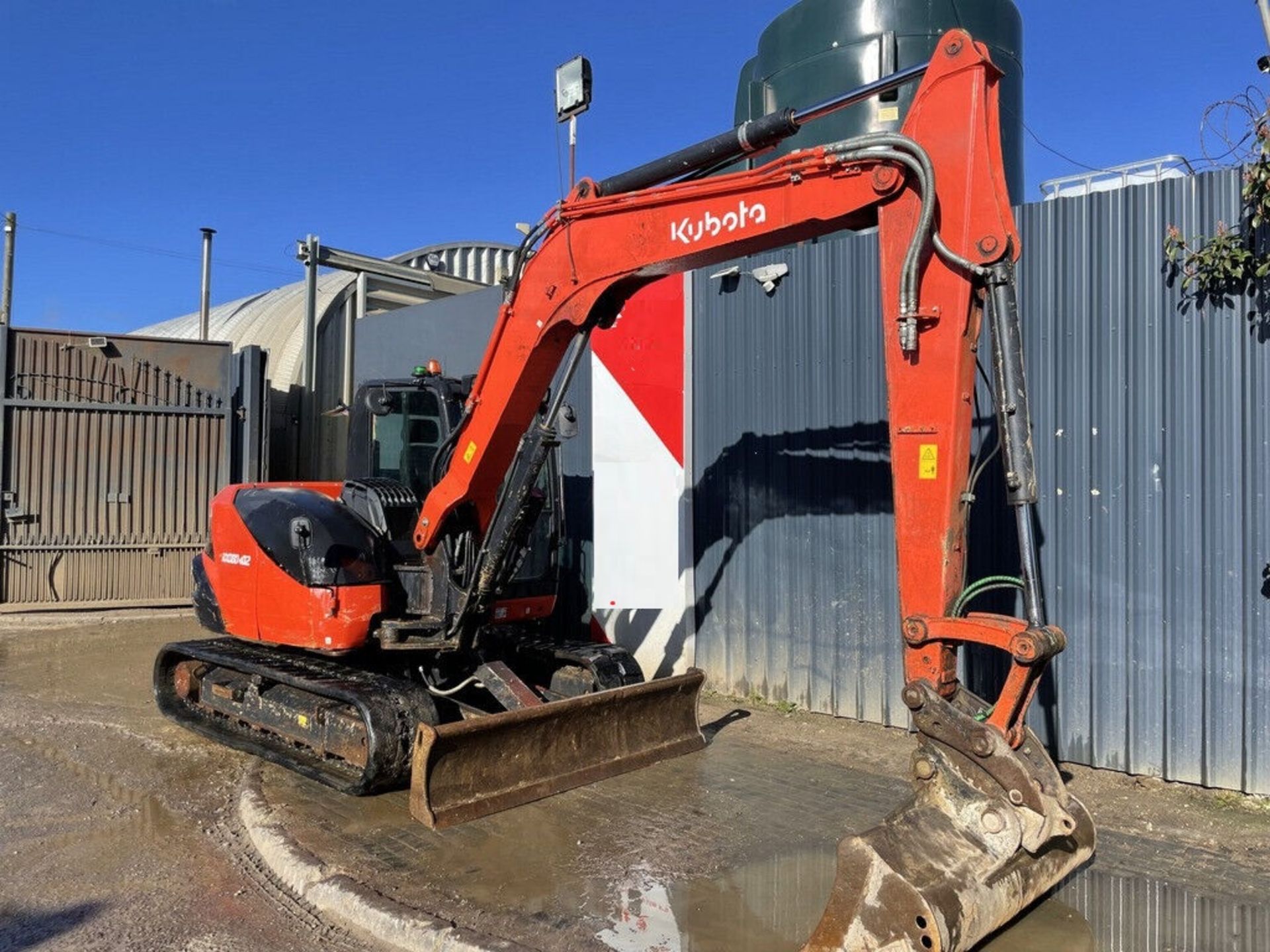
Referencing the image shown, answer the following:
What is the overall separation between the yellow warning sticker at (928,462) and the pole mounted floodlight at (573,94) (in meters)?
2.93

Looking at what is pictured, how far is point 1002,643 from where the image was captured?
145 inches

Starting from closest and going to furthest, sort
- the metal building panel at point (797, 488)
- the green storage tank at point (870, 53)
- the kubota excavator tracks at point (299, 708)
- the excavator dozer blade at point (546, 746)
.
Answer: the excavator dozer blade at point (546, 746) → the kubota excavator tracks at point (299, 708) → the metal building panel at point (797, 488) → the green storage tank at point (870, 53)

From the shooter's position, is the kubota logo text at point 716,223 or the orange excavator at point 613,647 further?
the kubota logo text at point 716,223

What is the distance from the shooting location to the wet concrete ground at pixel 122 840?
4012mm

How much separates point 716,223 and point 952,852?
294 centimetres

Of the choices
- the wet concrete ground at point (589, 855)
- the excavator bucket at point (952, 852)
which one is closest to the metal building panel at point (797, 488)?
the wet concrete ground at point (589, 855)

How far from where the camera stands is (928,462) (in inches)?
158

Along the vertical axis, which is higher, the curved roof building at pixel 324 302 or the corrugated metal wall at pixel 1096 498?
the curved roof building at pixel 324 302

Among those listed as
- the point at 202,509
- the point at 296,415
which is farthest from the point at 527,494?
the point at 296,415

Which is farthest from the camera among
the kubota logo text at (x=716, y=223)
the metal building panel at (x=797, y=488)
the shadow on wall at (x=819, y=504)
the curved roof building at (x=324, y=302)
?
the curved roof building at (x=324, y=302)

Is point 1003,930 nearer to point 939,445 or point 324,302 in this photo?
point 939,445

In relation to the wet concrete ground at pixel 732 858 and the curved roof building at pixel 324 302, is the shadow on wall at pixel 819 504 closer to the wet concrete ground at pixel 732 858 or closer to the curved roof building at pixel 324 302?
the wet concrete ground at pixel 732 858

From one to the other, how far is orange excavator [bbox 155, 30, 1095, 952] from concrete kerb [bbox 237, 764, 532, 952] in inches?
22.3

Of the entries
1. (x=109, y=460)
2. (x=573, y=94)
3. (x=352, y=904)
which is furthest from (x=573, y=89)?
(x=109, y=460)
